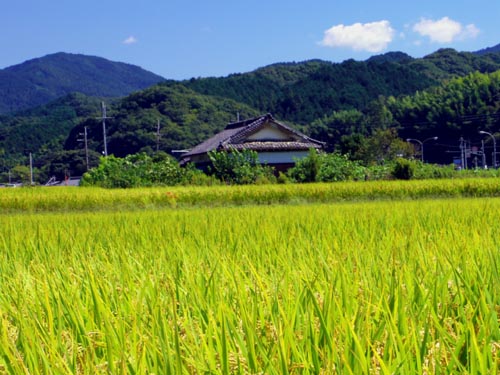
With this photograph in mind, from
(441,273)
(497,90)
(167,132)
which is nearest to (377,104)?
(497,90)

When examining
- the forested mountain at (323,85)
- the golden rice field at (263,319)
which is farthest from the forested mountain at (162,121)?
the golden rice field at (263,319)

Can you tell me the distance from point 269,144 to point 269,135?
32.8 inches

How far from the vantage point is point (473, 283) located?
93.2 inches

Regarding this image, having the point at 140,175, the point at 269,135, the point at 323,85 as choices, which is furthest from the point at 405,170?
the point at 323,85

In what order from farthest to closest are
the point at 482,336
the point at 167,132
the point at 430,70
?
the point at 430,70, the point at 167,132, the point at 482,336

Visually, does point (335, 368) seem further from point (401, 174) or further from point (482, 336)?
point (401, 174)

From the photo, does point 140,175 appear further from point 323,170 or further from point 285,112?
point 285,112

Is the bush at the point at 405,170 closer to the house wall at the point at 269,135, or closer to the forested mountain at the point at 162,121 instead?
the house wall at the point at 269,135

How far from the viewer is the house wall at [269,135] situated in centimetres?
2416

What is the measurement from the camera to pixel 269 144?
2358 cm

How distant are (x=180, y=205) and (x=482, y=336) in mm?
12432

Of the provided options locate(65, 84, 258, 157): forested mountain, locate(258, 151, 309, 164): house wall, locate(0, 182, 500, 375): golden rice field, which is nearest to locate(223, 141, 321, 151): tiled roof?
locate(258, 151, 309, 164): house wall

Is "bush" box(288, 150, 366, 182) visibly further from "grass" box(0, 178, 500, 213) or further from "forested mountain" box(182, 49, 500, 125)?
"forested mountain" box(182, 49, 500, 125)

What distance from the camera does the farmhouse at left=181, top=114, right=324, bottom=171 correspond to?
2325 centimetres
